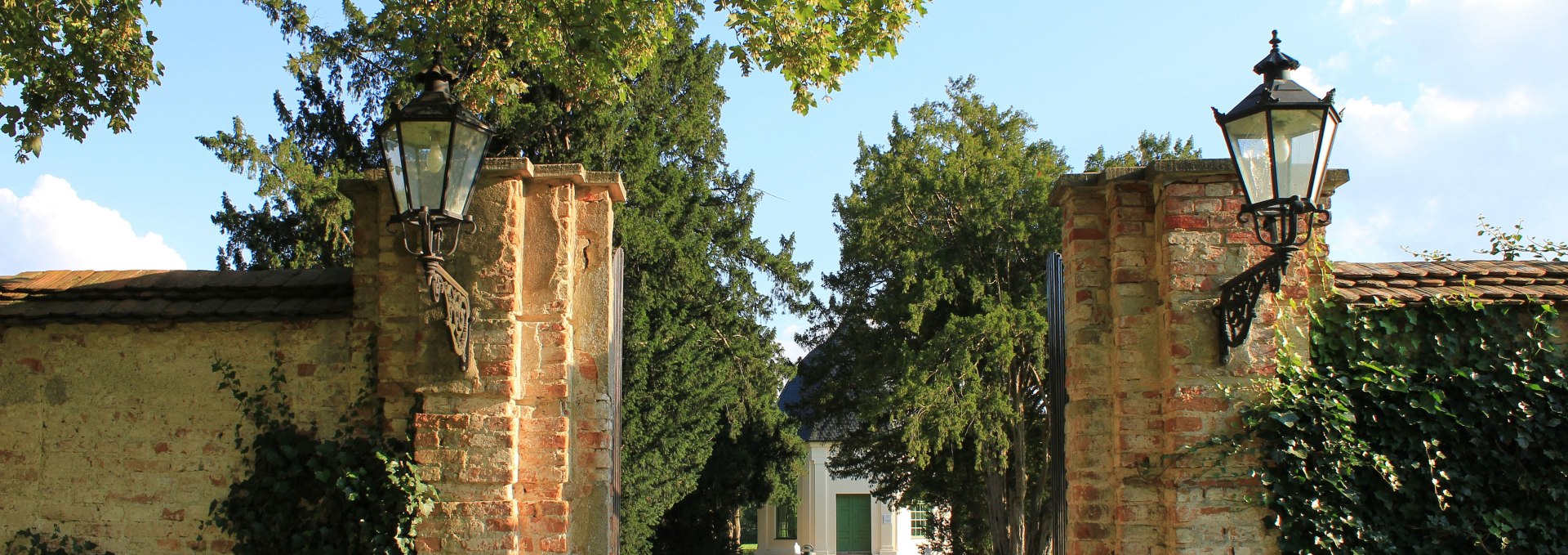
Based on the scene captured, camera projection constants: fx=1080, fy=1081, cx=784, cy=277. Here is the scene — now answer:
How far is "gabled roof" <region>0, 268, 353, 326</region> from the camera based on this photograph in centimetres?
555

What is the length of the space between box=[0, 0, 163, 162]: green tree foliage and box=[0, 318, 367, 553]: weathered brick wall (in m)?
2.20

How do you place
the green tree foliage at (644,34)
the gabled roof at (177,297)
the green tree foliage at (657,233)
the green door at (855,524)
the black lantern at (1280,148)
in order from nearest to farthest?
the black lantern at (1280,148) < the gabled roof at (177,297) < the green tree foliage at (644,34) < the green tree foliage at (657,233) < the green door at (855,524)

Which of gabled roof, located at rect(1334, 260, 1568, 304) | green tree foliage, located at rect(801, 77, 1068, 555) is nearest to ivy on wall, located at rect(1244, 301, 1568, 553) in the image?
gabled roof, located at rect(1334, 260, 1568, 304)

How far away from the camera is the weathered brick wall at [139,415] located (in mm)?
5555

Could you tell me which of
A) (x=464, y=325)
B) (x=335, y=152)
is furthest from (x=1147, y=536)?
(x=335, y=152)

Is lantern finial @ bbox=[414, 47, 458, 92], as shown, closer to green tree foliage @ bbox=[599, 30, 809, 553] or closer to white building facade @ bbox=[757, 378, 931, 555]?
green tree foliage @ bbox=[599, 30, 809, 553]

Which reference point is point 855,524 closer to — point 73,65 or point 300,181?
point 300,181

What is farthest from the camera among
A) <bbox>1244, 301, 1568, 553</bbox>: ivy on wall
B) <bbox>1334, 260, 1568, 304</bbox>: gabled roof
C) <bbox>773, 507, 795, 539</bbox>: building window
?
<bbox>773, 507, 795, 539</bbox>: building window

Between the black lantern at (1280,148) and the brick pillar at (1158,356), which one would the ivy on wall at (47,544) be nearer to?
the brick pillar at (1158,356)

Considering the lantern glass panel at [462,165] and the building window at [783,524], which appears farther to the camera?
the building window at [783,524]

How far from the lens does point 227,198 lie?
18.5 metres

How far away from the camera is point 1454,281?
18.1 ft

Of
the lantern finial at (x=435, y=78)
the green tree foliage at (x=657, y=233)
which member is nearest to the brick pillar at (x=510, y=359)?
the lantern finial at (x=435, y=78)

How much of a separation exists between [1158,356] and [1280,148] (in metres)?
1.31
